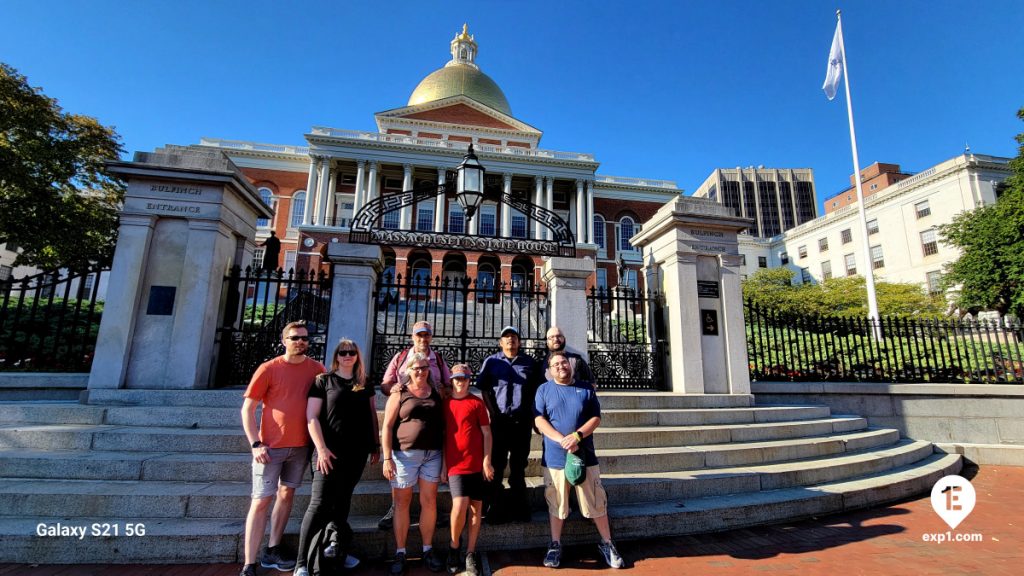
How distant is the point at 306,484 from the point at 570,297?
4377 millimetres

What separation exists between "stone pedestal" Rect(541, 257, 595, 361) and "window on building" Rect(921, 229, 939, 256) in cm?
4854

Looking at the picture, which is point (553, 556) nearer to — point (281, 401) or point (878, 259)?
point (281, 401)

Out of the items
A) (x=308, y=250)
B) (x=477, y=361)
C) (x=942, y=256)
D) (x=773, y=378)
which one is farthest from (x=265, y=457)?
(x=942, y=256)

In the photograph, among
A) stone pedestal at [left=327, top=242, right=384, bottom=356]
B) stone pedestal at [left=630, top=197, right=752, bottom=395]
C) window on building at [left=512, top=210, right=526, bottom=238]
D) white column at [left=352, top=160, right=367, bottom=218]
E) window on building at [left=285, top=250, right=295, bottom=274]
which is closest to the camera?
stone pedestal at [left=327, top=242, right=384, bottom=356]

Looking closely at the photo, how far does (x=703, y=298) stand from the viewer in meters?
7.48

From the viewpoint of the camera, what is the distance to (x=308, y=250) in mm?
35875

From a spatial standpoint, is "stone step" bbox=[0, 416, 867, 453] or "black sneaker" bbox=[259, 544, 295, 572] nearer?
"black sneaker" bbox=[259, 544, 295, 572]

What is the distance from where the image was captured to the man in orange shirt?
130 inches

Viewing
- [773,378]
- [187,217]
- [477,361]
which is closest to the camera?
[187,217]

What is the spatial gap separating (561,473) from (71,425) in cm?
573

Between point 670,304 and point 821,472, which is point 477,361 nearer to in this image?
point 670,304

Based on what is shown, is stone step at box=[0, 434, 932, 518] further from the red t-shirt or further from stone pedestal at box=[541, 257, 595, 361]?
stone pedestal at box=[541, 257, 595, 361]

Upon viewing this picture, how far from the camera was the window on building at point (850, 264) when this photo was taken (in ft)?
154

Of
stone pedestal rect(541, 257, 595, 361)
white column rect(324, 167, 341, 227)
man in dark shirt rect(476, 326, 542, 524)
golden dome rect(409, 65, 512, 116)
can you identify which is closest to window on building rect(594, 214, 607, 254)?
golden dome rect(409, 65, 512, 116)
